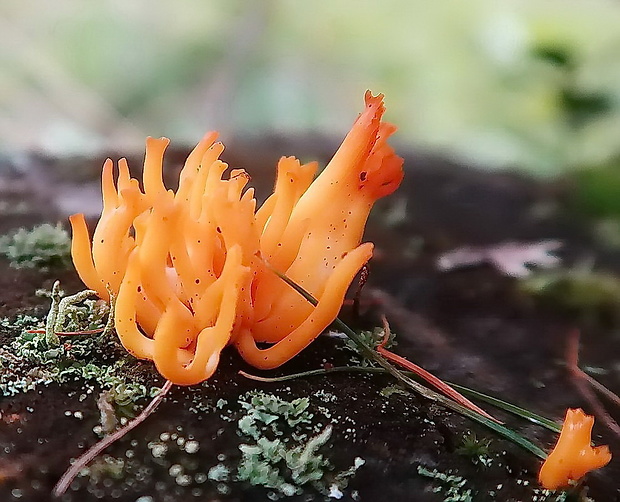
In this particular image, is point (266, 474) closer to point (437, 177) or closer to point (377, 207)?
point (377, 207)

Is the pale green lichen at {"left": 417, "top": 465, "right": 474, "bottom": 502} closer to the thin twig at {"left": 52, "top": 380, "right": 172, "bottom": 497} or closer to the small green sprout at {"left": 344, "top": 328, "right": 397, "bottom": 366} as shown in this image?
→ the small green sprout at {"left": 344, "top": 328, "right": 397, "bottom": 366}

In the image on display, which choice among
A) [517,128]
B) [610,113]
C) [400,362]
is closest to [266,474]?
[400,362]

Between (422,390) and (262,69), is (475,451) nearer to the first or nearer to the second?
(422,390)

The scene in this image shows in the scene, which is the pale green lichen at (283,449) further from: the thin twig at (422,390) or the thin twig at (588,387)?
the thin twig at (588,387)

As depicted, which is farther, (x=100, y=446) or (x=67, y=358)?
(x=67, y=358)

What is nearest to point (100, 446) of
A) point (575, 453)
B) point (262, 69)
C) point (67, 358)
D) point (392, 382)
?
point (67, 358)

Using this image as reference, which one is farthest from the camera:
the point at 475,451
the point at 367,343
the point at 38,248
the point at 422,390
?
the point at 38,248

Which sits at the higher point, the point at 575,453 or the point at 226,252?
the point at 226,252

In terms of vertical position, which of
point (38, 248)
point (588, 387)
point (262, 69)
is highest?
point (262, 69)
